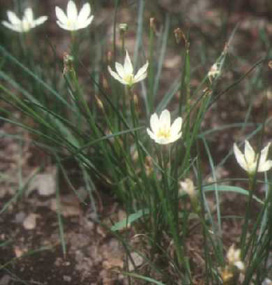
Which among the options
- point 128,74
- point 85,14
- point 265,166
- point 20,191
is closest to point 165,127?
point 128,74

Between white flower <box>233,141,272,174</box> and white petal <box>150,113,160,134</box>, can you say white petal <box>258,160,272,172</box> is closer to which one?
white flower <box>233,141,272,174</box>

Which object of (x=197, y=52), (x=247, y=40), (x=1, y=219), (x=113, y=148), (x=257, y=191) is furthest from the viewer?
(x=247, y=40)

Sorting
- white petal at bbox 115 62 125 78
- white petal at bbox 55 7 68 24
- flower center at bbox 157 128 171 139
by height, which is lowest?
flower center at bbox 157 128 171 139

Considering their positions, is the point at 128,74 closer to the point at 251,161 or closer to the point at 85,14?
the point at 85,14

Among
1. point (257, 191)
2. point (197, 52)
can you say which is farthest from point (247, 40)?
point (257, 191)

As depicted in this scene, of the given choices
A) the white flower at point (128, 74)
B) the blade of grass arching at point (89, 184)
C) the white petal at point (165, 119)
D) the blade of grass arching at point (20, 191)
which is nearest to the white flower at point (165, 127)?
the white petal at point (165, 119)

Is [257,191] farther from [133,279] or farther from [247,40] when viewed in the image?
[247,40]

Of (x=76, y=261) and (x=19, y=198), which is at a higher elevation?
(x=19, y=198)

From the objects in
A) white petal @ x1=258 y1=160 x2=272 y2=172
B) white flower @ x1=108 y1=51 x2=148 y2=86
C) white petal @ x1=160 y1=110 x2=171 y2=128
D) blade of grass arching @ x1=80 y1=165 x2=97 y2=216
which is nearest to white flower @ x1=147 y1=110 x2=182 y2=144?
white petal @ x1=160 y1=110 x2=171 y2=128
